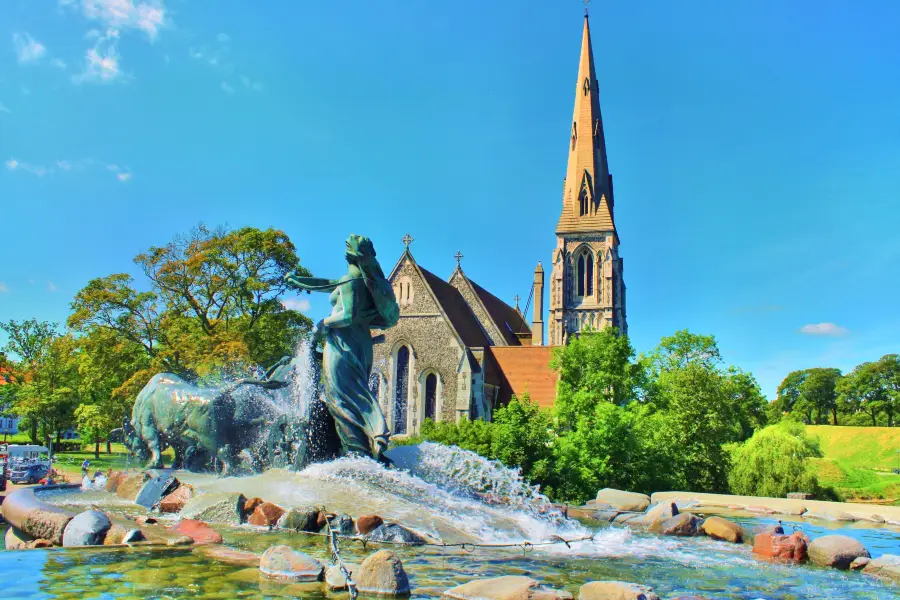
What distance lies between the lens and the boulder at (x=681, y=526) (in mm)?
11945

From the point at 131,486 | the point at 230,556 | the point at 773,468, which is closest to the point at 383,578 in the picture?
the point at 230,556

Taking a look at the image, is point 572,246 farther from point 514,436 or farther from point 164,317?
point 514,436

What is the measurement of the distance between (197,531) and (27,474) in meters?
17.3

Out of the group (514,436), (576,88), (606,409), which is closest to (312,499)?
(514,436)

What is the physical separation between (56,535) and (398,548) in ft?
14.1

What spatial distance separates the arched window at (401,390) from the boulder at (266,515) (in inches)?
1143

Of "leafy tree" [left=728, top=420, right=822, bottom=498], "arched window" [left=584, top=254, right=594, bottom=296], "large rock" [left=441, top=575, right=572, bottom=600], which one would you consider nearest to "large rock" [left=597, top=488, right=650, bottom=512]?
"leafy tree" [left=728, top=420, right=822, bottom=498]

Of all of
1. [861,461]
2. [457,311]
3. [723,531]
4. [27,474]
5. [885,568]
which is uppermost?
[457,311]

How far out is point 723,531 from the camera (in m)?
11.7

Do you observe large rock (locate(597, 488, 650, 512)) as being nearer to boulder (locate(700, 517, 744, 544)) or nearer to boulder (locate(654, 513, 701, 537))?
boulder (locate(654, 513, 701, 537))

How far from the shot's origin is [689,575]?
8.30 m

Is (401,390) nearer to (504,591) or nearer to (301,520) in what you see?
(301,520)

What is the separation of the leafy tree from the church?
11.9 meters

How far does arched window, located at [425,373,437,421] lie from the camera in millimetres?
39312
